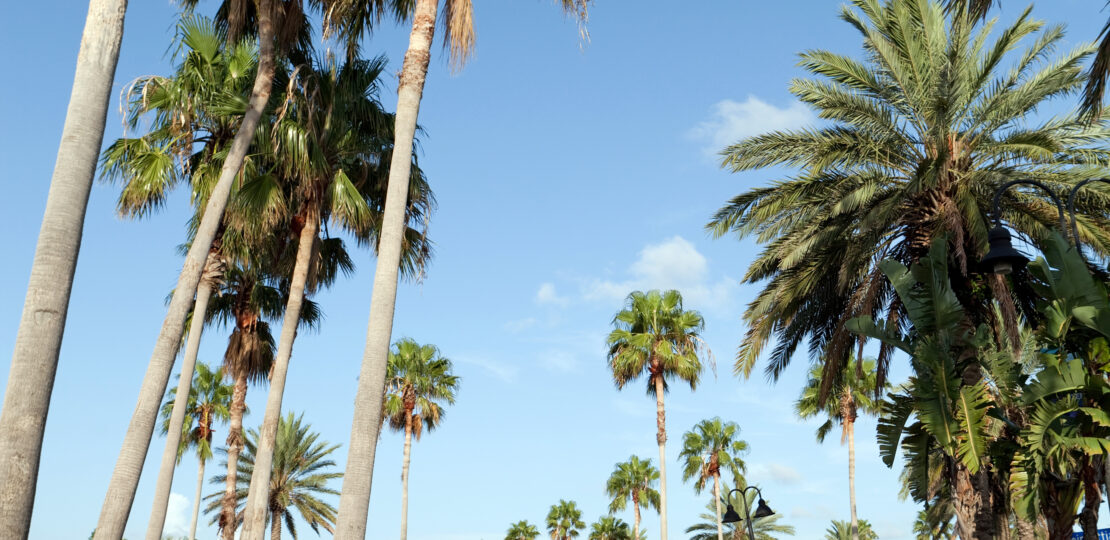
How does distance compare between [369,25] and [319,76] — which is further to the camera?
[319,76]

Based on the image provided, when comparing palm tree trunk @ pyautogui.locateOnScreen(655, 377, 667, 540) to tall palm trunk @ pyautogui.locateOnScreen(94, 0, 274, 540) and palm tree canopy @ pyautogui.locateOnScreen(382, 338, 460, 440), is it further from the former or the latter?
tall palm trunk @ pyautogui.locateOnScreen(94, 0, 274, 540)

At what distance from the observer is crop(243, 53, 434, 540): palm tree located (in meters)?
16.1

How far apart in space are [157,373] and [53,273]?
19.6 feet

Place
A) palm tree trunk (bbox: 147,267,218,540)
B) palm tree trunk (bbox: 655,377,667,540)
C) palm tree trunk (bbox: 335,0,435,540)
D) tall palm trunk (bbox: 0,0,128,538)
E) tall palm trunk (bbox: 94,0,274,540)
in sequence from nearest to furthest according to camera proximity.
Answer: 1. tall palm trunk (bbox: 0,0,128,538)
2. palm tree trunk (bbox: 335,0,435,540)
3. tall palm trunk (bbox: 94,0,274,540)
4. palm tree trunk (bbox: 147,267,218,540)
5. palm tree trunk (bbox: 655,377,667,540)

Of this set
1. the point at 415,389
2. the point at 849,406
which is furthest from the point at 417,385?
the point at 849,406

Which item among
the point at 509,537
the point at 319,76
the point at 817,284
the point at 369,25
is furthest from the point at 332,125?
the point at 509,537

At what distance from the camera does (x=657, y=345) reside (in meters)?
37.4

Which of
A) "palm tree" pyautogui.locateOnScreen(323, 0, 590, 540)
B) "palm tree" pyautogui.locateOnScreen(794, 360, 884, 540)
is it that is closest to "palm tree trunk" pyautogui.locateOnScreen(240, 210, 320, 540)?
"palm tree" pyautogui.locateOnScreen(323, 0, 590, 540)

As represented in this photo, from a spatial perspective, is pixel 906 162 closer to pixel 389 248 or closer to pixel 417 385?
pixel 389 248

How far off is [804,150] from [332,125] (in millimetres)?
9411

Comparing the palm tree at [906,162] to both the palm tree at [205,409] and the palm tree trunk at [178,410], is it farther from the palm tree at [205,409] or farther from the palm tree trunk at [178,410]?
the palm tree at [205,409]

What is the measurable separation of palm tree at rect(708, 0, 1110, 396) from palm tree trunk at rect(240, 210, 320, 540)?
8.84 metres

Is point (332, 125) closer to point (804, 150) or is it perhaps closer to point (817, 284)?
point (804, 150)

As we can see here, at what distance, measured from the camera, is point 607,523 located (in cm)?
6391
